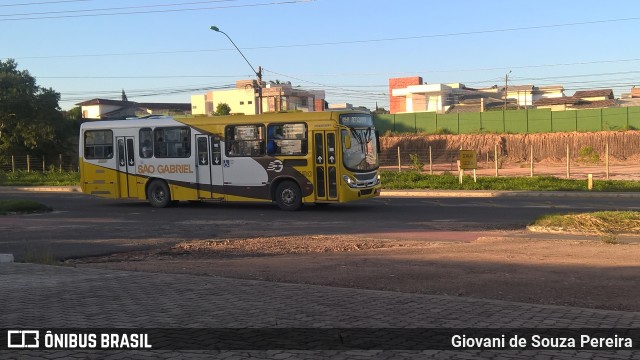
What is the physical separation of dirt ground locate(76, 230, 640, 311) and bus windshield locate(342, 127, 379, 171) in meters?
5.52

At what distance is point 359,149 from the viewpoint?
19688mm

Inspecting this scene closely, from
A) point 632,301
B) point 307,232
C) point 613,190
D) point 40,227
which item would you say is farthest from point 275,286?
point 613,190

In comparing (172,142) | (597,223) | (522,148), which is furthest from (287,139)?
(522,148)

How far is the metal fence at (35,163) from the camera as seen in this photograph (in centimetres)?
4888

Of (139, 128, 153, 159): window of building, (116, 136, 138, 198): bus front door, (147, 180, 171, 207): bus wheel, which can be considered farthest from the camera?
(116, 136, 138, 198): bus front door

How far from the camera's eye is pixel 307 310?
7008 mm

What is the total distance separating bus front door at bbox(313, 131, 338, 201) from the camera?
19.3 meters

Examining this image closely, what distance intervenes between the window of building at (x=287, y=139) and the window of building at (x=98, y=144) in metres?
6.66

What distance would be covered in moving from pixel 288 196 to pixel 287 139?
177 cm

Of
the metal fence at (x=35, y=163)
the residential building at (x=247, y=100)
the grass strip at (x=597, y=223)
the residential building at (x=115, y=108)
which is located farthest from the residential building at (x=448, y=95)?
the grass strip at (x=597, y=223)

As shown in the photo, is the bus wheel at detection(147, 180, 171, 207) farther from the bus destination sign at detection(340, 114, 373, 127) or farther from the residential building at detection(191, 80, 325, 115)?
the residential building at detection(191, 80, 325, 115)

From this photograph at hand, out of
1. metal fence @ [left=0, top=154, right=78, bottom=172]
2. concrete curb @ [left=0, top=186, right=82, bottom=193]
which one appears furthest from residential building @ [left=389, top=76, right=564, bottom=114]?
concrete curb @ [left=0, top=186, right=82, bottom=193]

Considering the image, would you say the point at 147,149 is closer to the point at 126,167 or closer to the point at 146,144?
the point at 146,144

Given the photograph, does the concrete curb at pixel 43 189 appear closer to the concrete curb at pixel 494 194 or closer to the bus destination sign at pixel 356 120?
the concrete curb at pixel 494 194
